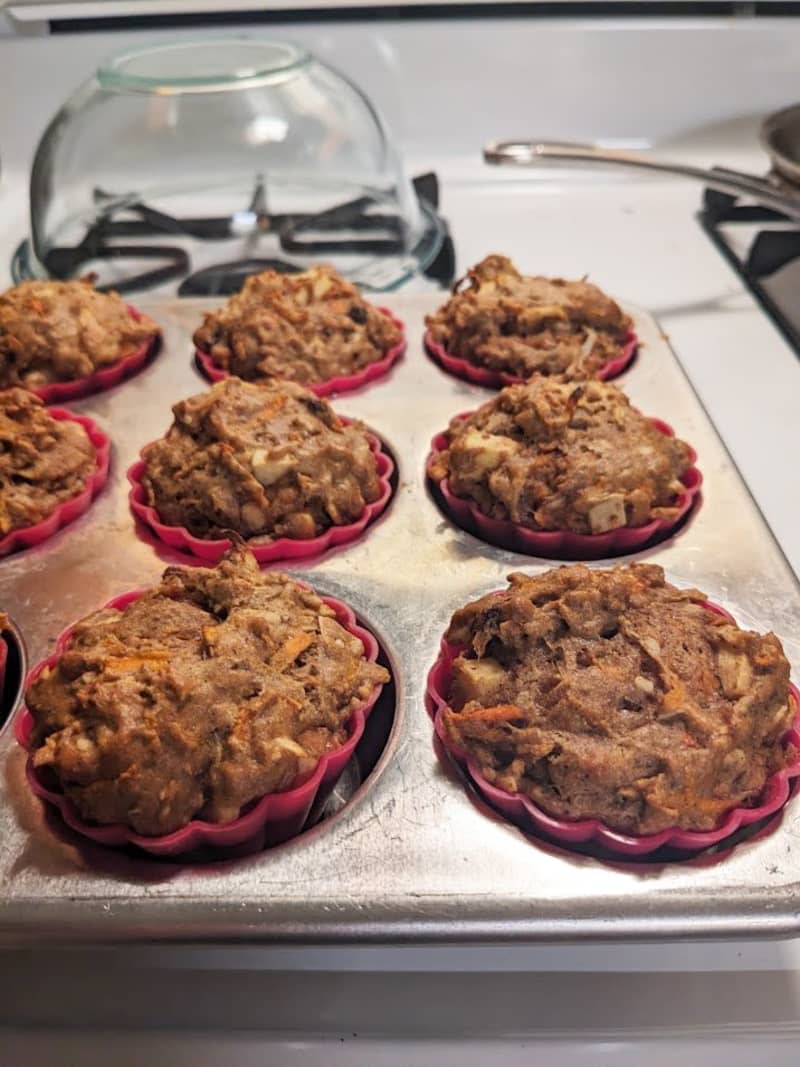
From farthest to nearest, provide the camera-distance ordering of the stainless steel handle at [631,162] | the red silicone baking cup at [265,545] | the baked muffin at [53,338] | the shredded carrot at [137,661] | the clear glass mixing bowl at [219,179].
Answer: the clear glass mixing bowl at [219,179] < the stainless steel handle at [631,162] < the baked muffin at [53,338] < the red silicone baking cup at [265,545] < the shredded carrot at [137,661]

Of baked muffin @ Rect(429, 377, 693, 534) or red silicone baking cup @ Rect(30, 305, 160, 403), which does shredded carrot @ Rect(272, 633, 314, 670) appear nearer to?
baked muffin @ Rect(429, 377, 693, 534)

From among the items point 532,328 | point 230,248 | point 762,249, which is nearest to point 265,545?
point 532,328

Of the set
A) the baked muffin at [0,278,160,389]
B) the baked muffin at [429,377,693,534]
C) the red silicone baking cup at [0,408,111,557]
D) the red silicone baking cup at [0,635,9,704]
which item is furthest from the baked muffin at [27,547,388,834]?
the baked muffin at [0,278,160,389]

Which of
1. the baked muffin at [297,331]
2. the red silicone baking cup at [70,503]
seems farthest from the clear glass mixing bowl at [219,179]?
the red silicone baking cup at [70,503]

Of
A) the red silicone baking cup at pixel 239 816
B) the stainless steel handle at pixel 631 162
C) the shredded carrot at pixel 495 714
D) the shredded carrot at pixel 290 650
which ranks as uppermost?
the stainless steel handle at pixel 631 162

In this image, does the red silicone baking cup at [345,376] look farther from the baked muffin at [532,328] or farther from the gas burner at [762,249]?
the gas burner at [762,249]

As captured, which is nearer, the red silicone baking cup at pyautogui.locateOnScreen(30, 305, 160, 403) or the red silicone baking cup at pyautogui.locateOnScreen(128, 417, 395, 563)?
the red silicone baking cup at pyautogui.locateOnScreen(128, 417, 395, 563)
